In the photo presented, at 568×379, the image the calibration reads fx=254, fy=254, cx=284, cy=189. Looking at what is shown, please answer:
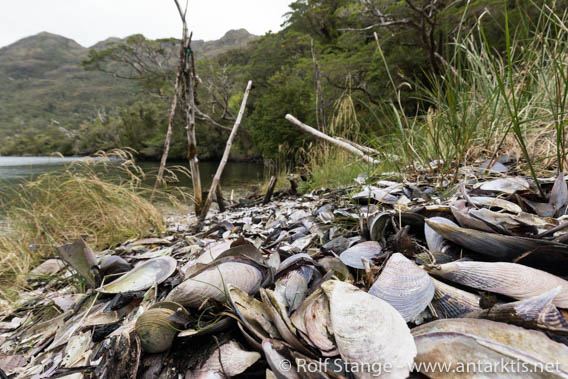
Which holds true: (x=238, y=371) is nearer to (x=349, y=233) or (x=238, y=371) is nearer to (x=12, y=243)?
(x=349, y=233)

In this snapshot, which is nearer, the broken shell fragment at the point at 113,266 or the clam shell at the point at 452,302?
the clam shell at the point at 452,302

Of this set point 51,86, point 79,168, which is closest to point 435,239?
point 79,168

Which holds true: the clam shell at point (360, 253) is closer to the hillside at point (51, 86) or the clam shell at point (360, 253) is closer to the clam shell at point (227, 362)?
the clam shell at point (227, 362)

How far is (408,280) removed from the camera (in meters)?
0.56

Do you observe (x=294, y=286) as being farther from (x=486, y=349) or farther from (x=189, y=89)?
(x=189, y=89)

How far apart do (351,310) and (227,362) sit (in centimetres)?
27

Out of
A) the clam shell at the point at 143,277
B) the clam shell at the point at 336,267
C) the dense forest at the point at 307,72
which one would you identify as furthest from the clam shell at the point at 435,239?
the dense forest at the point at 307,72

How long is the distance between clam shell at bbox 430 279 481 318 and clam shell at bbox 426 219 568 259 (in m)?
0.14

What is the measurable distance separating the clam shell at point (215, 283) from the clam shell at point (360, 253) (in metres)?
0.25

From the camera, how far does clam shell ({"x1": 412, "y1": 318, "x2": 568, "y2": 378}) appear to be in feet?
1.20

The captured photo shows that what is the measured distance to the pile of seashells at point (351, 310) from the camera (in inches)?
16.0

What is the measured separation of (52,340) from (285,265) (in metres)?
0.81

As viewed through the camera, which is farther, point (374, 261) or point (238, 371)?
point (374, 261)

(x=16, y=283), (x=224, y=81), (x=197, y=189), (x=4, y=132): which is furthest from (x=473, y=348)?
(x=4, y=132)
